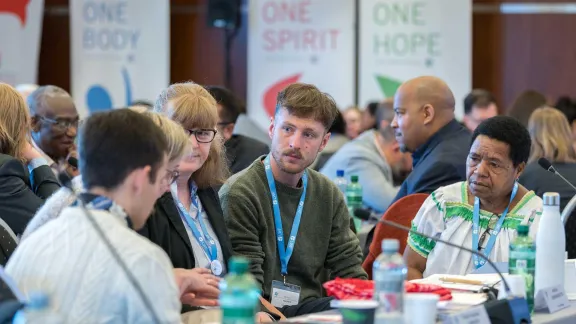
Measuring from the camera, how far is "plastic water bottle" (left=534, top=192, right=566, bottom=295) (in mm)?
2955

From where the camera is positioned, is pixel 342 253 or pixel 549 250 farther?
pixel 342 253

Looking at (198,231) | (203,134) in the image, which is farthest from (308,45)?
(198,231)

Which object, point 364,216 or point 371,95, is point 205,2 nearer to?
point 371,95

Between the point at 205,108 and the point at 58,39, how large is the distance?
8061 millimetres

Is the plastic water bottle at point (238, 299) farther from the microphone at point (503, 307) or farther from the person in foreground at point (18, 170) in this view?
the person in foreground at point (18, 170)

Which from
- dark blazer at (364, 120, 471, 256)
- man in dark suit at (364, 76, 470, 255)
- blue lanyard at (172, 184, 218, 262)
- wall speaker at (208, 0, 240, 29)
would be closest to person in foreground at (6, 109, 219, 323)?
blue lanyard at (172, 184, 218, 262)

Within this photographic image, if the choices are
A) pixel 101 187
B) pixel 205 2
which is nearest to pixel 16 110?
pixel 101 187

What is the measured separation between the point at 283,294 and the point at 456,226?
0.65m

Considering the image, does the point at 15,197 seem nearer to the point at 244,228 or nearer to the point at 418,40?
the point at 244,228

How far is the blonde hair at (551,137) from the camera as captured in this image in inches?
217

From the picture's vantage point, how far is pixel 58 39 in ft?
35.6

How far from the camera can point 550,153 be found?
5520 mm

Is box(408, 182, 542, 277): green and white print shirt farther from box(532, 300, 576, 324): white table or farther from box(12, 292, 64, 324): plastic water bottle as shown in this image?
box(12, 292, 64, 324): plastic water bottle

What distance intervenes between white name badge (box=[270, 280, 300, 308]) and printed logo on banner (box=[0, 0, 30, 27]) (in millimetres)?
5782
